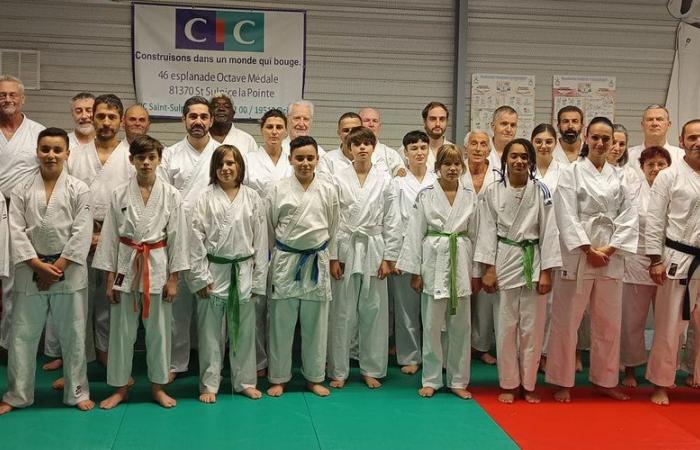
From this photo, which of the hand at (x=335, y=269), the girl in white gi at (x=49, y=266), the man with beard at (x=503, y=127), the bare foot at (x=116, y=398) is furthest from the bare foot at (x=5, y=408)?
the man with beard at (x=503, y=127)

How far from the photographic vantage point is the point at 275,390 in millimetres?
4688

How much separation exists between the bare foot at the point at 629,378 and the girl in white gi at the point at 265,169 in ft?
9.00

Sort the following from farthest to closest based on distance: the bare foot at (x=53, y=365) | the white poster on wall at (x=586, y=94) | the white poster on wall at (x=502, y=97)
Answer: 1. the white poster on wall at (x=586, y=94)
2. the white poster on wall at (x=502, y=97)
3. the bare foot at (x=53, y=365)

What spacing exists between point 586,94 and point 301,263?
4476mm

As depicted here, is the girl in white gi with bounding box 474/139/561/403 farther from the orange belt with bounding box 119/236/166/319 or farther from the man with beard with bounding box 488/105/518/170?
the orange belt with bounding box 119/236/166/319

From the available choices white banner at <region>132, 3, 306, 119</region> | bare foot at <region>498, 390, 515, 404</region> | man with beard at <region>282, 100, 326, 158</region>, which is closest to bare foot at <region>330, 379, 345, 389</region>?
bare foot at <region>498, 390, 515, 404</region>

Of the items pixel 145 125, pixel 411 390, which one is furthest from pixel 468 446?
pixel 145 125

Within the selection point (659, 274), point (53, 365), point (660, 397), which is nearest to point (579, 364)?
point (660, 397)

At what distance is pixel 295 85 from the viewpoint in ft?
23.2

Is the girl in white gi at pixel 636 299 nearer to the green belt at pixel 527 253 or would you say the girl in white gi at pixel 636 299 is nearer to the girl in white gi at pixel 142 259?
the green belt at pixel 527 253

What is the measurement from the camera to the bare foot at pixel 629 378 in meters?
5.15

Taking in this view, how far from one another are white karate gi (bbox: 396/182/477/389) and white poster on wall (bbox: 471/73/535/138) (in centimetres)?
273

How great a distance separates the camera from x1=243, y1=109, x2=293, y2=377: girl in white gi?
5117mm

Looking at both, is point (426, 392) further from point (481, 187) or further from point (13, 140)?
point (13, 140)
